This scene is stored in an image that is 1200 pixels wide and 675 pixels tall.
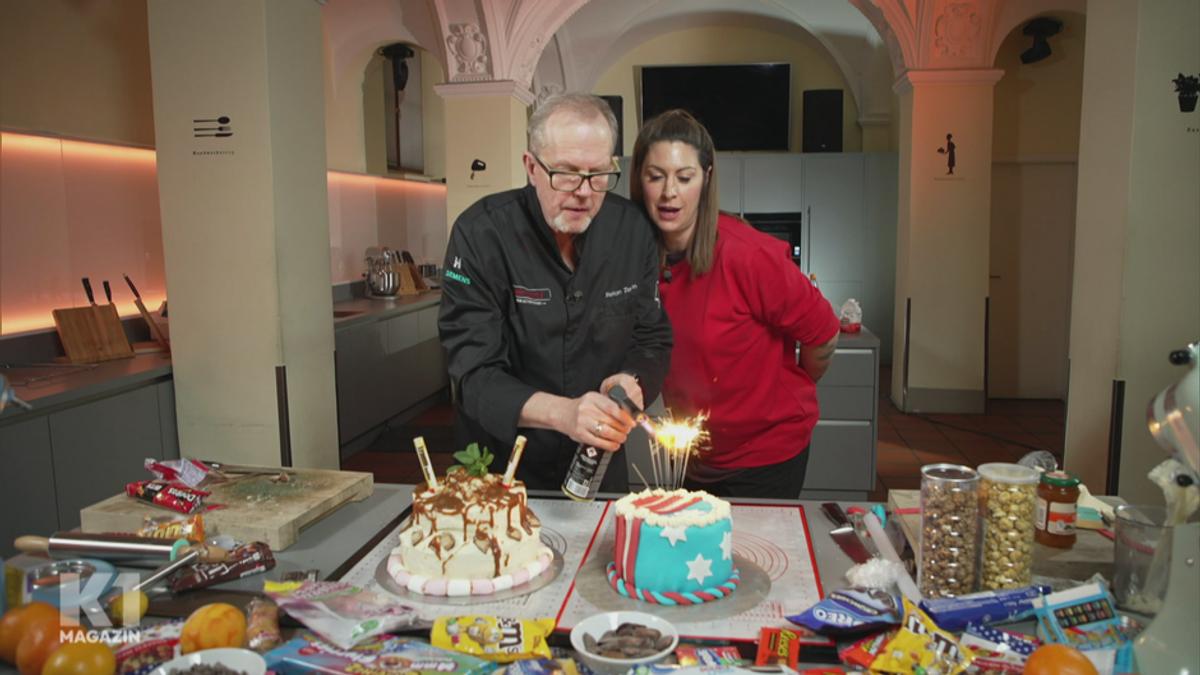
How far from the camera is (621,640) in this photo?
1.29 meters

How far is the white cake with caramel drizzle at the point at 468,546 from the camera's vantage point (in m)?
1.57

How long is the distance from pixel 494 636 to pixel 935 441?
562 centimetres

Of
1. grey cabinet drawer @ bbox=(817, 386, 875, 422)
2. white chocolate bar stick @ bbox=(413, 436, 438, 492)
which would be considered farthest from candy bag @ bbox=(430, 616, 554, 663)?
grey cabinet drawer @ bbox=(817, 386, 875, 422)

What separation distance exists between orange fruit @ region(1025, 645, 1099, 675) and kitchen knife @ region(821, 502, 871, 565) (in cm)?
50

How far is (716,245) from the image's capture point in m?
2.28

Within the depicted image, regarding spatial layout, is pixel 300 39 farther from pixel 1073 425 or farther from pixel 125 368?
pixel 1073 425

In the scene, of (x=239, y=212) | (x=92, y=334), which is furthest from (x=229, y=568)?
(x=92, y=334)

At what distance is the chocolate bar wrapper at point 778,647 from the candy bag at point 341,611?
586 mm

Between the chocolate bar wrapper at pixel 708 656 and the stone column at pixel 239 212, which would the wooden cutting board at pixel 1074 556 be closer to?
the chocolate bar wrapper at pixel 708 656

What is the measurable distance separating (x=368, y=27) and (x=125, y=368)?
479 centimetres

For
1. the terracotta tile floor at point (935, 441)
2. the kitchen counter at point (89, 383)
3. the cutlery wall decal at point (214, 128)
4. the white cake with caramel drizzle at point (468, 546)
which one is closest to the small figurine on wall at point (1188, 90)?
the terracotta tile floor at point (935, 441)

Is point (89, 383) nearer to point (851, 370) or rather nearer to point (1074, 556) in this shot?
point (1074, 556)

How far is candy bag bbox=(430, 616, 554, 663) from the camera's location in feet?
4.20

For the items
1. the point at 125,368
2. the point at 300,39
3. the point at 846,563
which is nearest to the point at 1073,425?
the point at 846,563
